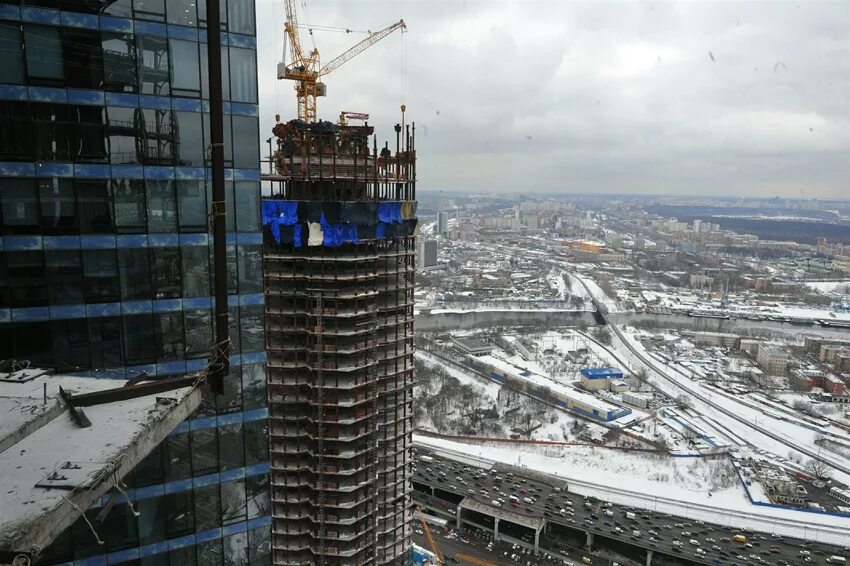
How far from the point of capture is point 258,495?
13.4 m

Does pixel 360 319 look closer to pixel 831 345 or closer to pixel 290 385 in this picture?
pixel 290 385

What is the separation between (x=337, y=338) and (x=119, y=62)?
1226 centimetres

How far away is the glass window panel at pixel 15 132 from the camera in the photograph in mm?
10195

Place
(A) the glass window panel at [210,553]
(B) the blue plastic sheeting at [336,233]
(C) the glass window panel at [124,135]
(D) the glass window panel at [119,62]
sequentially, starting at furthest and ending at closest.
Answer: (B) the blue plastic sheeting at [336,233] < (A) the glass window panel at [210,553] < (C) the glass window panel at [124,135] < (D) the glass window panel at [119,62]

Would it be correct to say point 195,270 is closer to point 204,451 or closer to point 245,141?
point 245,141

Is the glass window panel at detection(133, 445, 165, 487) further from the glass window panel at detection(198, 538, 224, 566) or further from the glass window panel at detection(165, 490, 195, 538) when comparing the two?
the glass window panel at detection(198, 538, 224, 566)


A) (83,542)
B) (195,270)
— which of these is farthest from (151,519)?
(195,270)

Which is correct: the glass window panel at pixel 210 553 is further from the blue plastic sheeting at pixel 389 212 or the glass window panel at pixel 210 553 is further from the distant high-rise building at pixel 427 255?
the distant high-rise building at pixel 427 255

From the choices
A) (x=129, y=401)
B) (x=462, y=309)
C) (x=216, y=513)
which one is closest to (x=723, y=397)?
(x=462, y=309)

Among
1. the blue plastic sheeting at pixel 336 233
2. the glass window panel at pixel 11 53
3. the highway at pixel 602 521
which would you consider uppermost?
the glass window panel at pixel 11 53

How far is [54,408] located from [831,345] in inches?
4302

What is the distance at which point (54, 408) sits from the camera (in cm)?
687

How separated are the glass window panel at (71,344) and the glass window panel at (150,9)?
636 centimetres

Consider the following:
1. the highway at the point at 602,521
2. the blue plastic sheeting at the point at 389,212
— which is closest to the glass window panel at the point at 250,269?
the blue plastic sheeting at the point at 389,212
